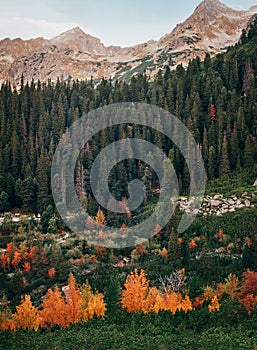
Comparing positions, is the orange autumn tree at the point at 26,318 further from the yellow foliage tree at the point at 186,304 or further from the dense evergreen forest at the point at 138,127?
the dense evergreen forest at the point at 138,127

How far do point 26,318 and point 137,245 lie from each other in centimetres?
2537

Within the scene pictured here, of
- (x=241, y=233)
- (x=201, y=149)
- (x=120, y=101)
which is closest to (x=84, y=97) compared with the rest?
(x=120, y=101)

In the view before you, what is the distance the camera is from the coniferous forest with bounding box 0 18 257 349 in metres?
46.6

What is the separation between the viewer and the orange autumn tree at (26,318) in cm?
5119

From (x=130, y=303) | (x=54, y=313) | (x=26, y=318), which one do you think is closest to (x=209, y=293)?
(x=130, y=303)

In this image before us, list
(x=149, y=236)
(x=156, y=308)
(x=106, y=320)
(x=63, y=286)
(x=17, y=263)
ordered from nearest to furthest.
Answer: (x=106, y=320) < (x=156, y=308) < (x=63, y=286) < (x=17, y=263) < (x=149, y=236)

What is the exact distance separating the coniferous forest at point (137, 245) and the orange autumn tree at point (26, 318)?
15 cm

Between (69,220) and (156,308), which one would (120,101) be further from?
(156,308)

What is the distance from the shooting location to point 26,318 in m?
52.1

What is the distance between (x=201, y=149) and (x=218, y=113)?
1055 centimetres

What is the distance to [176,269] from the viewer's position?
6475 centimetres

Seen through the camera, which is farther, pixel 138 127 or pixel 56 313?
pixel 138 127

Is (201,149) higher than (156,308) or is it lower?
higher

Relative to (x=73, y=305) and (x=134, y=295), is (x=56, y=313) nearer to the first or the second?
(x=73, y=305)
